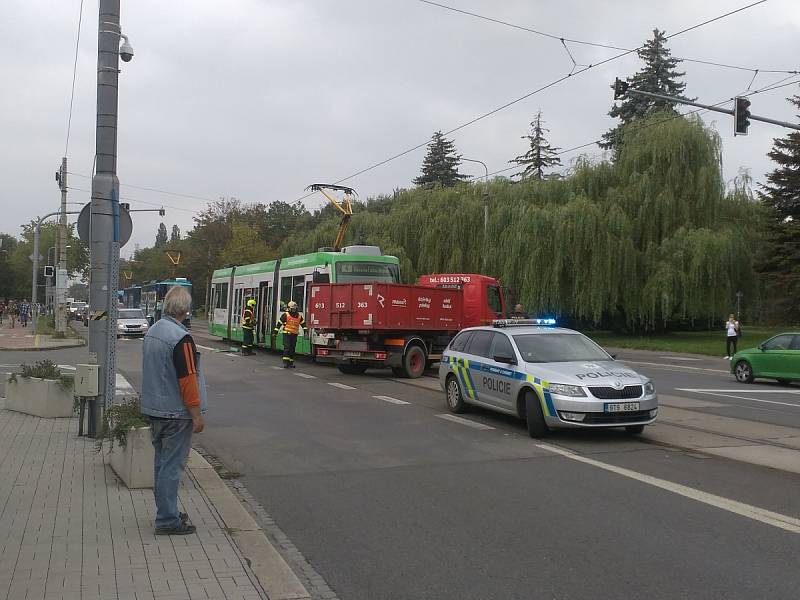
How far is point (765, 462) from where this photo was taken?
8562mm

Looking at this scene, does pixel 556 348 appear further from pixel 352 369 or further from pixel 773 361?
pixel 773 361

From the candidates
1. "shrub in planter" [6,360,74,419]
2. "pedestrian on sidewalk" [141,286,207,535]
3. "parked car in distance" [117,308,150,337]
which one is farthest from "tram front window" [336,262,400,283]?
"parked car in distance" [117,308,150,337]

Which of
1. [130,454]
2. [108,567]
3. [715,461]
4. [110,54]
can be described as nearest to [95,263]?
[110,54]

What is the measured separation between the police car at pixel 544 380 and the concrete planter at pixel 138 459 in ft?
16.6

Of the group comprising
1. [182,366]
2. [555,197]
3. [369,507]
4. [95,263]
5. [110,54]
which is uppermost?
[555,197]

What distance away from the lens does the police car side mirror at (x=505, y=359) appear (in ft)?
34.8

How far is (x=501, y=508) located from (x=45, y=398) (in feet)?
24.3

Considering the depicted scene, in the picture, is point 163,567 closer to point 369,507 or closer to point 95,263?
point 369,507

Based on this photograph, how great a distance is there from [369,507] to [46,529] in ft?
8.32

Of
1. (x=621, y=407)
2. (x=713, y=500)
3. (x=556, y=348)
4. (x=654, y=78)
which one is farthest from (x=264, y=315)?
(x=654, y=78)

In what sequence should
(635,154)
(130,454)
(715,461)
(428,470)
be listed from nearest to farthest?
(130,454)
(428,470)
(715,461)
(635,154)

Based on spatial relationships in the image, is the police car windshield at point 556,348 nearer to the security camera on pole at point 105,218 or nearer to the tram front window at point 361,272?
the security camera on pole at point 105,218

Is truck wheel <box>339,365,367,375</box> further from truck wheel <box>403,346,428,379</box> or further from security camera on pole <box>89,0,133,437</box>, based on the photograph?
security camera on pole <box>89,0,133,437</box>

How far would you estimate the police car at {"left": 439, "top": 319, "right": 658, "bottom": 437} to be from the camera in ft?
31.2
